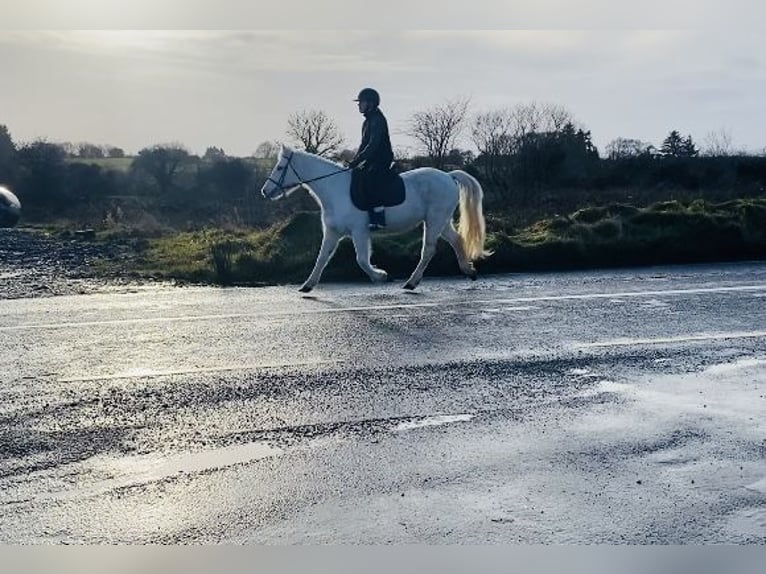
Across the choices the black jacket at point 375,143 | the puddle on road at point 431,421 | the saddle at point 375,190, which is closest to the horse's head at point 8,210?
the saddle at point 375,190

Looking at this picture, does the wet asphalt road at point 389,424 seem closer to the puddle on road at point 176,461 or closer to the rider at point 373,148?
the puddle on road at point 176,461

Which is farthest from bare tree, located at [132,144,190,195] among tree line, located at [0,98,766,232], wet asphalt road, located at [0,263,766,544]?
wet asphalt road, located at [0,263,766,544]

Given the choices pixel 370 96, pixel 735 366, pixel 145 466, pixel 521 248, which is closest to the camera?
pixel 145 466

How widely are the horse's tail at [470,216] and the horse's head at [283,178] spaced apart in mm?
2265

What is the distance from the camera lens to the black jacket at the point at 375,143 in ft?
37.7

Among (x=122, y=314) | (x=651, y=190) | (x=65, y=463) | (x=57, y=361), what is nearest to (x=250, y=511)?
(x=65, y=463)

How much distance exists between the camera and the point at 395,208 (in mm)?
12000

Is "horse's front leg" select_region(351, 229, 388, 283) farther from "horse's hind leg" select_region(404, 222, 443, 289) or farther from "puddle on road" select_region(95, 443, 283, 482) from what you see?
"puddle on road" select_region(95, 443, 283, 482)

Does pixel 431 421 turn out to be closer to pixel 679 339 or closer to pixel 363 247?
pixel 679 339

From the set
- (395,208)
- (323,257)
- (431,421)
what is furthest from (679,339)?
(323,257)

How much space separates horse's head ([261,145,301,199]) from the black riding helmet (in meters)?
1.44

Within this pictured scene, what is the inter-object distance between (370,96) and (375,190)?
123 cm

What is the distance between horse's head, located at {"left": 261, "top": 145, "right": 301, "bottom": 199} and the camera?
1241 cm

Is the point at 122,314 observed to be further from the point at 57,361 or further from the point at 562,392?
the point at 562,392
